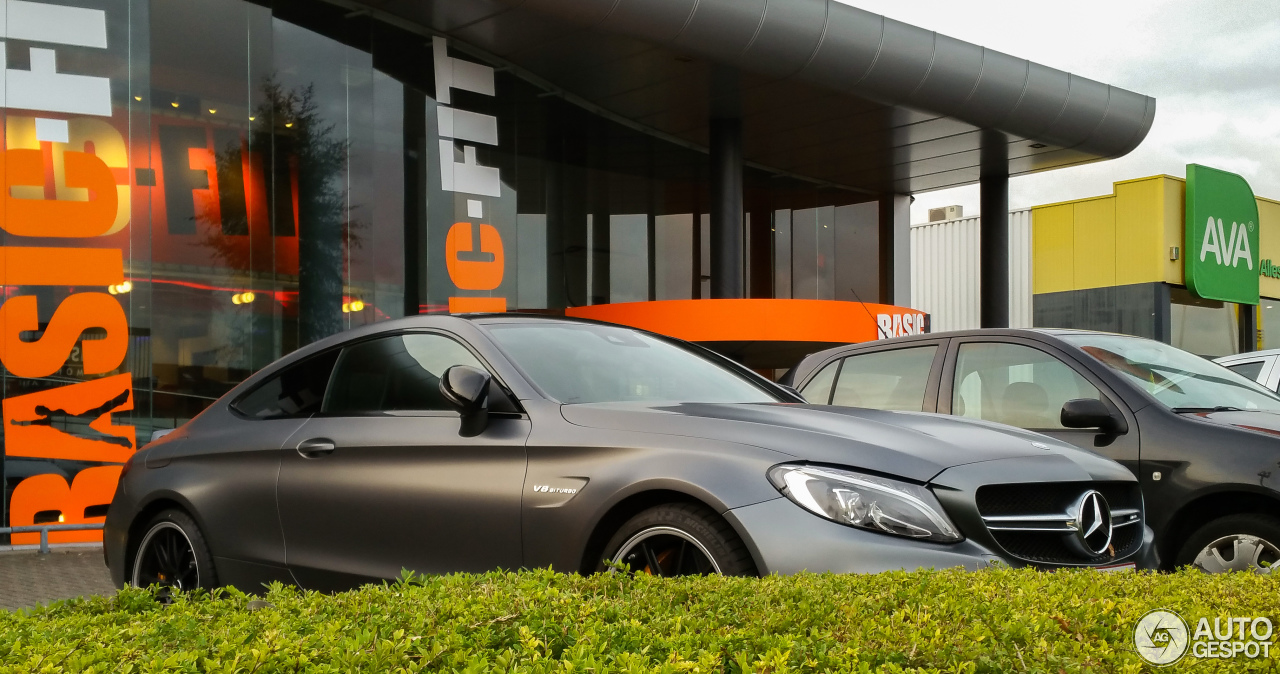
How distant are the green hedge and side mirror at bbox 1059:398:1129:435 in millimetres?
2767

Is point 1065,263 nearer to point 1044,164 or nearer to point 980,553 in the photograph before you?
point 1044,164

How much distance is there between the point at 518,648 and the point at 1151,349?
5602 millimetres

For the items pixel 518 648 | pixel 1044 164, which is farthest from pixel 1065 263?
pixel 518 648

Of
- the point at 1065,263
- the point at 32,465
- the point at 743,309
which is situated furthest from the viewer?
the point at 1065,263

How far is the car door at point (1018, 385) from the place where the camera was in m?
6.04

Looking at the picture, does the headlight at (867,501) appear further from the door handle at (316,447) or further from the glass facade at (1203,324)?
the glass facade at (1203,324)

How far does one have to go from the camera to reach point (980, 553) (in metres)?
3.47

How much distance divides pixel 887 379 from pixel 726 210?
14211mm

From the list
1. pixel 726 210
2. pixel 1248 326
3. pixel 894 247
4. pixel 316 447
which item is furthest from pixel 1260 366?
pixel 1248 326

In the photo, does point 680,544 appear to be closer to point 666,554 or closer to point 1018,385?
point 666,554

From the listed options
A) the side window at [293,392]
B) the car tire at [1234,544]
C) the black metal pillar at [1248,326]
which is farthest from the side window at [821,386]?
the black metal pillar at [1248,326]

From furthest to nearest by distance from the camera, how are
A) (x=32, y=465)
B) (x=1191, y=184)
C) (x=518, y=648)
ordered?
(x=1191, y=184) < (x=32, y=465) < (x=518, y=648)

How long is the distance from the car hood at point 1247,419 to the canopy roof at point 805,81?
38.8ft

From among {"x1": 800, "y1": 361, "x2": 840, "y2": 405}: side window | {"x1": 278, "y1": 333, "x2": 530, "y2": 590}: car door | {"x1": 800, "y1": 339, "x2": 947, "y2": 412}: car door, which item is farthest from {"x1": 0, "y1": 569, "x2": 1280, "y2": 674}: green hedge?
{"x1": 800, "y1": 361, "x2": 840, "y2": 405}: side window
